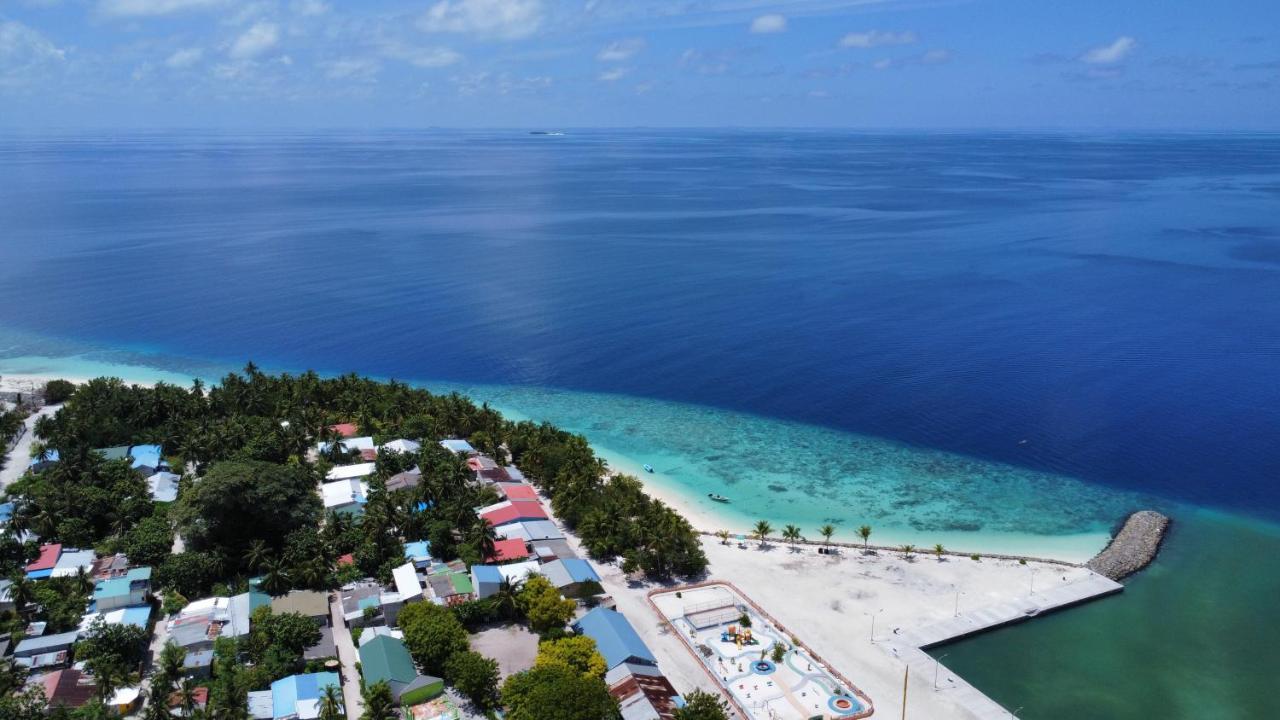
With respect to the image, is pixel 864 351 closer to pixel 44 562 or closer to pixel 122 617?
pixel 122 617

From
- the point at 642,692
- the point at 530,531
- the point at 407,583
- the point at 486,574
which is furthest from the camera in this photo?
the point at 530,531

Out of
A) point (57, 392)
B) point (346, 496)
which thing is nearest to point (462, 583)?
point (346, 496)

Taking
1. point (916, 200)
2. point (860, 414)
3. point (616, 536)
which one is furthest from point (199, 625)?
point (916, 200)

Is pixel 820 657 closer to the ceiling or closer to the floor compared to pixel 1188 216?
closer to the floor

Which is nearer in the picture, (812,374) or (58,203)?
(812,374)

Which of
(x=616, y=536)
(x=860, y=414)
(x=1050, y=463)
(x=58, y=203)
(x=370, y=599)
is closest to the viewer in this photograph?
(x=370, y=599)

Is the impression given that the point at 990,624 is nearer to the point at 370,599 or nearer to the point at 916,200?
the point at 370,599
